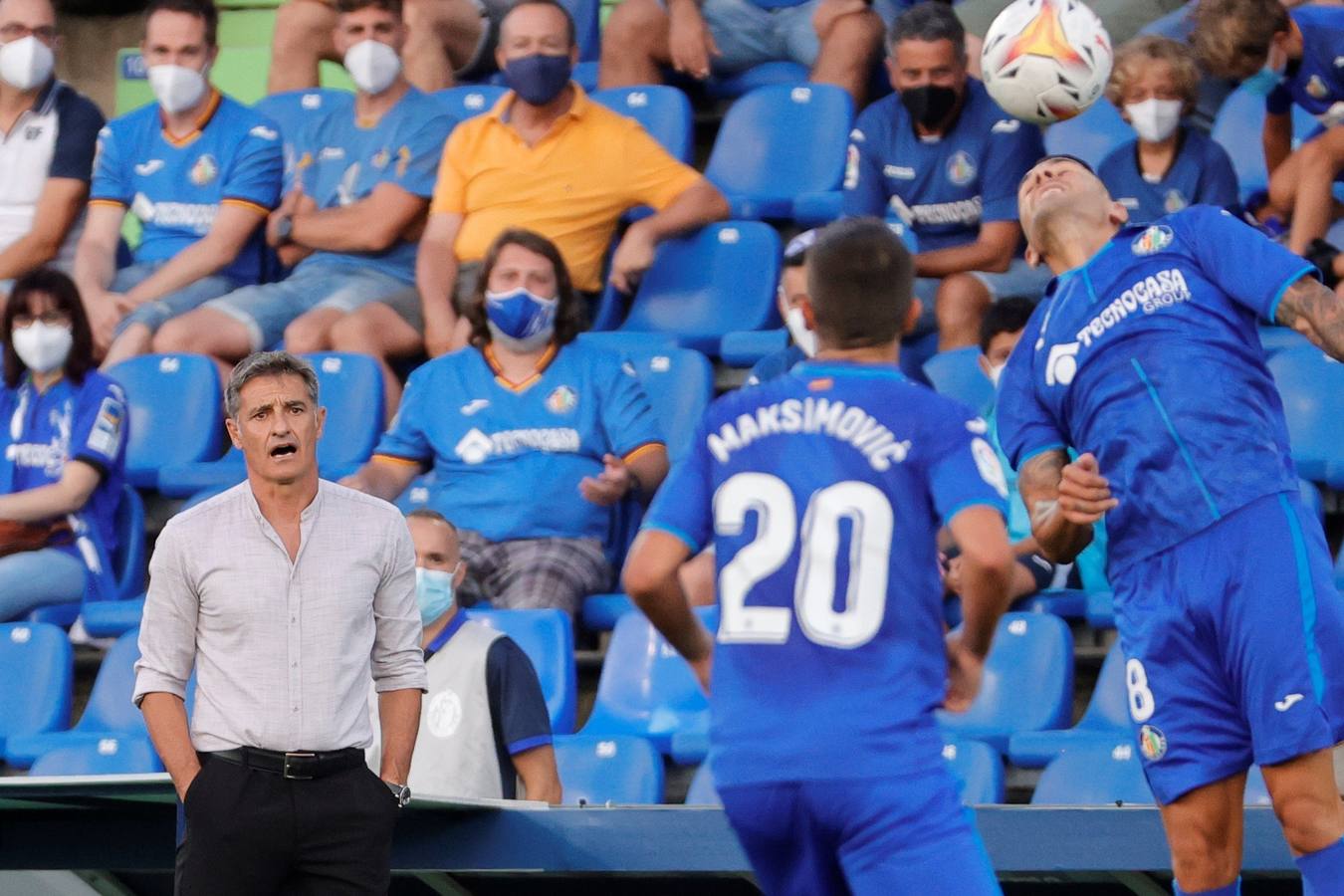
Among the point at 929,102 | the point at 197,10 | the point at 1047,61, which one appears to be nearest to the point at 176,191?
the point at 197,10

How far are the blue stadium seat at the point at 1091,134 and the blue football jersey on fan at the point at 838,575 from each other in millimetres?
4670

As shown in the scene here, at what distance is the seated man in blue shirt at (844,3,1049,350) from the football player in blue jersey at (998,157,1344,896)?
260 cm

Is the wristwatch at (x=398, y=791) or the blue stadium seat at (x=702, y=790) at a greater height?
the wristwatch at (x=398, y=791)

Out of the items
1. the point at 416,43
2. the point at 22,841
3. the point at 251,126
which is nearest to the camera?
the point at 22,841

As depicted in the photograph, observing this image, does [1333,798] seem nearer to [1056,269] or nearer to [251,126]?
[1056,269]

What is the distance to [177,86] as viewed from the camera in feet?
28.2

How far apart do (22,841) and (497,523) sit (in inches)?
72.6

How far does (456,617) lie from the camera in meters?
5.80

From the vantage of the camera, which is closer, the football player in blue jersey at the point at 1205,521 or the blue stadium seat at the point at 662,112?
the football player in blue jersey at the point at 1205,521

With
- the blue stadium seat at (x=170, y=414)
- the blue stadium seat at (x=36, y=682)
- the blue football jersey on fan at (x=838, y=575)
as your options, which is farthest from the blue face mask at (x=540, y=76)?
the blue football jersey on fan at (x=838, y=575)

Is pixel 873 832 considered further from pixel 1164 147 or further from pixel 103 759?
pixel 1164 147

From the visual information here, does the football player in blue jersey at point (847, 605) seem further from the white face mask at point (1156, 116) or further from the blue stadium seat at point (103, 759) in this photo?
the white face mask at point (1156, 116)

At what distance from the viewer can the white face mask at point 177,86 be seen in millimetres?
8594

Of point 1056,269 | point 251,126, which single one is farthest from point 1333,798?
point 251,126
